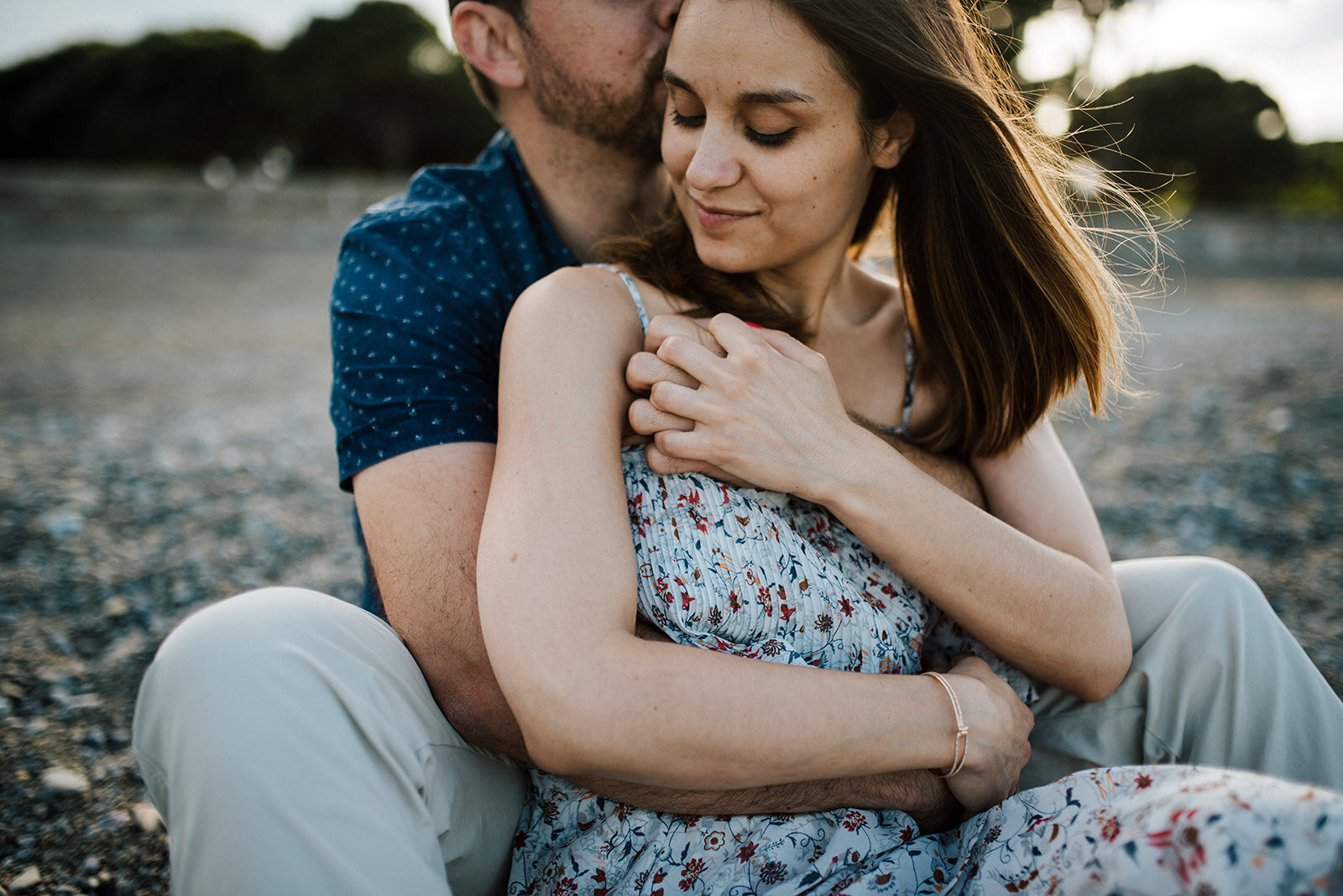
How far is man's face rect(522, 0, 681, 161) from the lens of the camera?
8.88ft

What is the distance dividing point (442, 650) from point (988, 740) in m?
1.25

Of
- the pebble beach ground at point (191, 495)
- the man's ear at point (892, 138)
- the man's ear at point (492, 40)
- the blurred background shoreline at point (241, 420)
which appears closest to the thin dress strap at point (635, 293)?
the man's ear at point (892, 138)

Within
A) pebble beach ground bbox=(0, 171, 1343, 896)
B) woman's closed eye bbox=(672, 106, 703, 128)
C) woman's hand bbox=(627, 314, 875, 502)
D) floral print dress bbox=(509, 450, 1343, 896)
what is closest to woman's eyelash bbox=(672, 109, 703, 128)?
woman's closed eye bbox=(672, 106, 703, 128)

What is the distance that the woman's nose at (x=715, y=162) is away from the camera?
2039 mm

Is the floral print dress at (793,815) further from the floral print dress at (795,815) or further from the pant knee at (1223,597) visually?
the pant knee at (1223,597)

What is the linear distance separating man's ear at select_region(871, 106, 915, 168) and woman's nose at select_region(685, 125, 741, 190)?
437mm

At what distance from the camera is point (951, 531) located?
6.22 feet

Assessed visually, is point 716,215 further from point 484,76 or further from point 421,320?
point 484,76

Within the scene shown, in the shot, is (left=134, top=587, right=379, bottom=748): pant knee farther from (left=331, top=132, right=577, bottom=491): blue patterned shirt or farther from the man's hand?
the man's hand

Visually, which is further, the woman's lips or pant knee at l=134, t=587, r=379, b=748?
the woman's lips

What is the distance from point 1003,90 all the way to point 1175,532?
385 cm

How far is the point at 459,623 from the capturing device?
6.18 feet

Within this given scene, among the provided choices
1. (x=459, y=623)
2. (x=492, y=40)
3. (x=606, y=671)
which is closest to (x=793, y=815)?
(x=606, y=671)

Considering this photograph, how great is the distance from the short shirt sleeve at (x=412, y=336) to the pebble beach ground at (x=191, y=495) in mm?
1562
